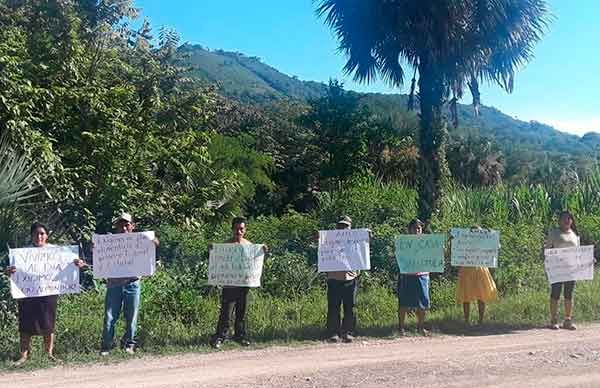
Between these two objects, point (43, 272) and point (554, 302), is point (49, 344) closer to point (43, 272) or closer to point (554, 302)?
point (43, 272)

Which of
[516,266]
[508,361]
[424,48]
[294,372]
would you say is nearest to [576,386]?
[508,361]

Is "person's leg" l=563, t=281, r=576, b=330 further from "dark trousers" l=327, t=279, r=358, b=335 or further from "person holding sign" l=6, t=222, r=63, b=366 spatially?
"person holding sign" l=6, t=222, r=63, b=366

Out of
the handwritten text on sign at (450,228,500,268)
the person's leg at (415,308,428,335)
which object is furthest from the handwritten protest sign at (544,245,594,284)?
the person's leg at (415,308,428,335)

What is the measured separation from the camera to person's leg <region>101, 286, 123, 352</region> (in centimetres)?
→ 869

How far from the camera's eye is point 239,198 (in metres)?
22.1

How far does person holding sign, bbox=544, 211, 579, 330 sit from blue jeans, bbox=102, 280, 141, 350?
6324 mm

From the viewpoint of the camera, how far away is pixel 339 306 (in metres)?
9.71

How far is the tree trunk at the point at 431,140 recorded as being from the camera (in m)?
14.0

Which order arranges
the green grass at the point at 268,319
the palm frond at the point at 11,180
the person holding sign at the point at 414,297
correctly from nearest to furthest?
the green grass at the point at 268,319
the palm frond at the point at 11,180
the person holding sign at the point at 414,297

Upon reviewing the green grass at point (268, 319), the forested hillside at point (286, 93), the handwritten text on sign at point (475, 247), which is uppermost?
the forested hillside at point (286, 93)

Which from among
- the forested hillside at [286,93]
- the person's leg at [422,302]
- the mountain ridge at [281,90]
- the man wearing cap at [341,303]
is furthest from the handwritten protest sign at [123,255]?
the mountain ridge at [281,90]

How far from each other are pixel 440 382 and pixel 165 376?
3.05m

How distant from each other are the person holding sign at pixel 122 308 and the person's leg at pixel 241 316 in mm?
1383

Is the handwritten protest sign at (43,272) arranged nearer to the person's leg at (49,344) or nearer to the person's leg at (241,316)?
the person's leg at (49,344)
